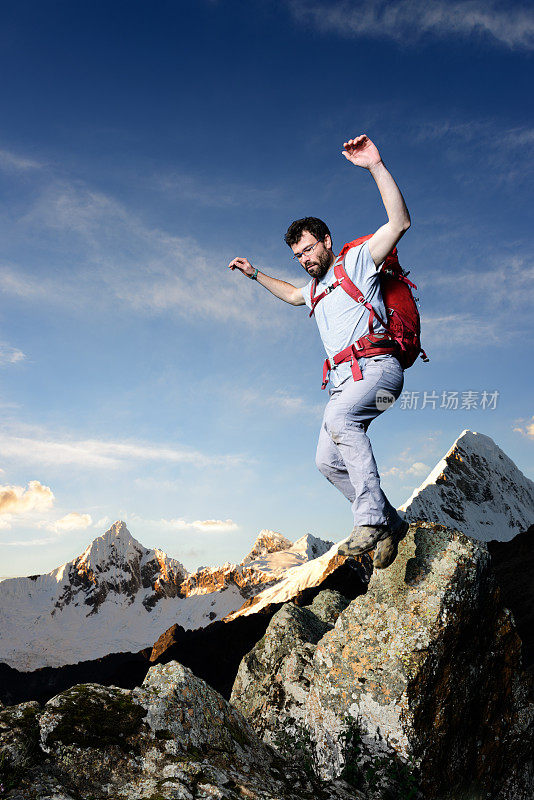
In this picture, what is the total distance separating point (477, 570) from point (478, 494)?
20526 centimetres

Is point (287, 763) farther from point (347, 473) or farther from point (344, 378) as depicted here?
point (344, 378)

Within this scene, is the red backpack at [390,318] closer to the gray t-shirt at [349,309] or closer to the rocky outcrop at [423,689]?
the gray t-shirt at [349,309]

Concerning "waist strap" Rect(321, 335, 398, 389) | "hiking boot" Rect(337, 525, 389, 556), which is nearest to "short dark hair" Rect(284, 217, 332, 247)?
"waist strap" Rect(321, 335, 398, 389)

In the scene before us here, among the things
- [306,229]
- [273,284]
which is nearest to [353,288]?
[306,229]

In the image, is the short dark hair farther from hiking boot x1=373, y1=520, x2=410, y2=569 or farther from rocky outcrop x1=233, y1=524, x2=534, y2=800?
rocky outcrop x1=233, y1=524, x2=534, y2=800

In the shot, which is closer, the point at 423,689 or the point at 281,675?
the point at 423,689

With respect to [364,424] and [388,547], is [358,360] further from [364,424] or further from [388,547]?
[388,547]

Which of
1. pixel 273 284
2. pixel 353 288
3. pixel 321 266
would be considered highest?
pixel 273 284

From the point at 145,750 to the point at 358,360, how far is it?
4740 mm

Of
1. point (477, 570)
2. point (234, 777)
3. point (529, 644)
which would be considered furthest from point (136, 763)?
point (529, 644)

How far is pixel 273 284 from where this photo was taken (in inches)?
312

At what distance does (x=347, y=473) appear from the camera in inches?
277

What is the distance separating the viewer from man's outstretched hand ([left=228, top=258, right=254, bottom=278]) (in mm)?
8117

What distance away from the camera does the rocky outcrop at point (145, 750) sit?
15.1 feet
